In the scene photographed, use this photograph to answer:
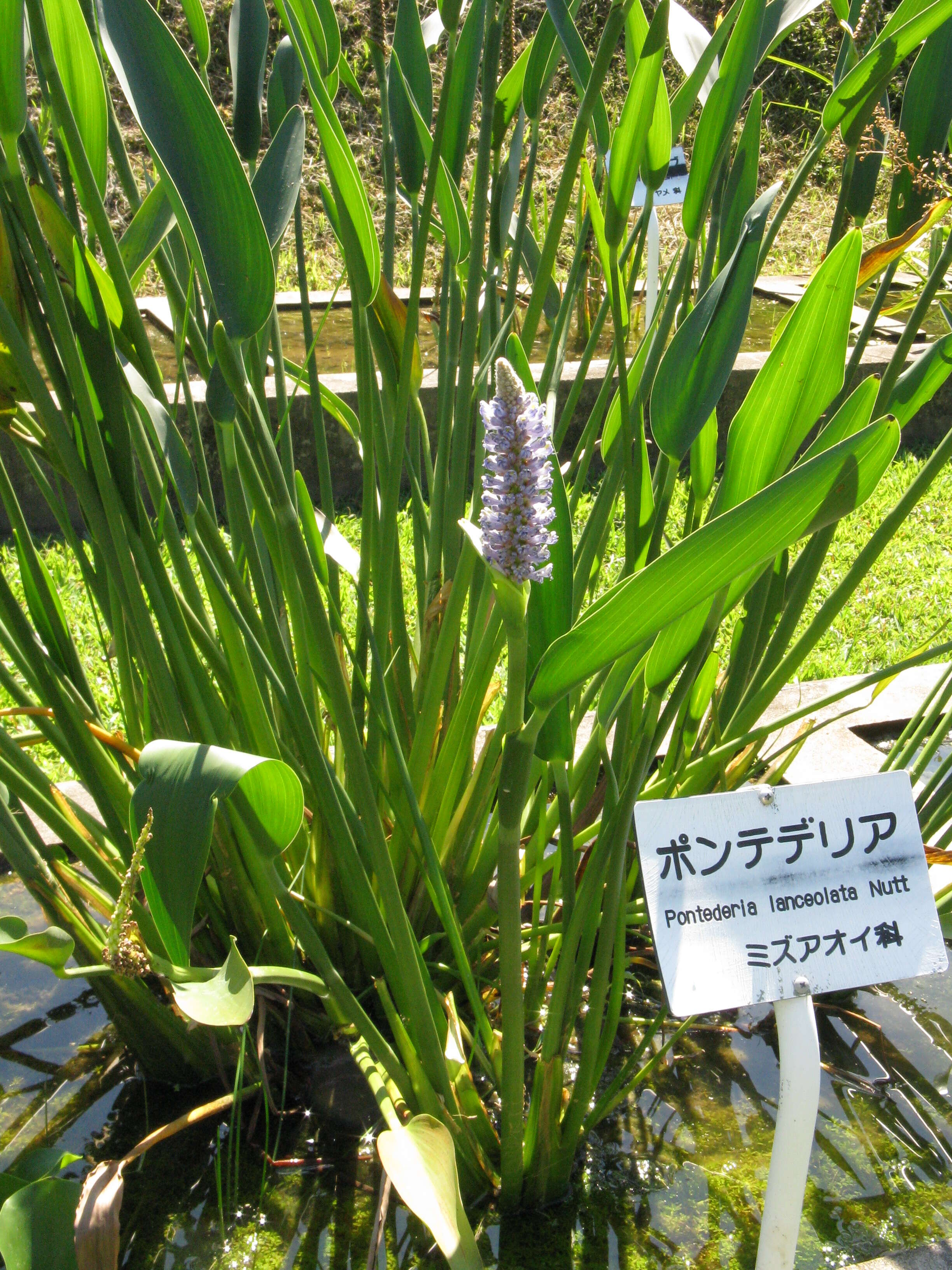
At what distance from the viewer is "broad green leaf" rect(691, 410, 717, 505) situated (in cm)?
66

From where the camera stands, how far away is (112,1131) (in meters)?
0.82

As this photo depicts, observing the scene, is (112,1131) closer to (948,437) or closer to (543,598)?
(543,598)

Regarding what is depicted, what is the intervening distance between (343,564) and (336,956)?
36 centimetres

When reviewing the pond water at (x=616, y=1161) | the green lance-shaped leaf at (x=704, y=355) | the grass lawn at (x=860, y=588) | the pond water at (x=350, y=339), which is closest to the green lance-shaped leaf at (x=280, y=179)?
the green lance-shaped leaf at (x=704, y=355)

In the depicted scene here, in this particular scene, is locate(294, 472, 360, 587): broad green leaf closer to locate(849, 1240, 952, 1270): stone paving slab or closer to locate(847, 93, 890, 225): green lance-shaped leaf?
locate(847, 93, 890, 225): green lance-shaped leaf

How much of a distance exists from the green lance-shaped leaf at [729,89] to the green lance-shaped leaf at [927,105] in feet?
0.62

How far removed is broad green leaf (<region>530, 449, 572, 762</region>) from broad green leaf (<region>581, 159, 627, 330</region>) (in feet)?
0.52

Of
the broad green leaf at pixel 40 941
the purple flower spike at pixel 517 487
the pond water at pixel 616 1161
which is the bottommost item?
the pond water at pixel 616 1161

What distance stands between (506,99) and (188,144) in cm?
51

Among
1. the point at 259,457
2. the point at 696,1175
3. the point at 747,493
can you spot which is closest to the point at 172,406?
the point at 259,457

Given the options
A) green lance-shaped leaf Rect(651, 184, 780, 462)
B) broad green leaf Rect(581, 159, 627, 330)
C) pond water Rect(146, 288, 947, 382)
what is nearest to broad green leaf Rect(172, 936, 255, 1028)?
green lance-shaped leaf Rect(651, 184, 780, 462)

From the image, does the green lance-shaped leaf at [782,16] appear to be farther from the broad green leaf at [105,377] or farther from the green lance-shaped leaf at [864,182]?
the broad green leaf at [105,377]

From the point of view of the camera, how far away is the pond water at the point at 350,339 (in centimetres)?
307

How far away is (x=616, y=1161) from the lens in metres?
0.80
